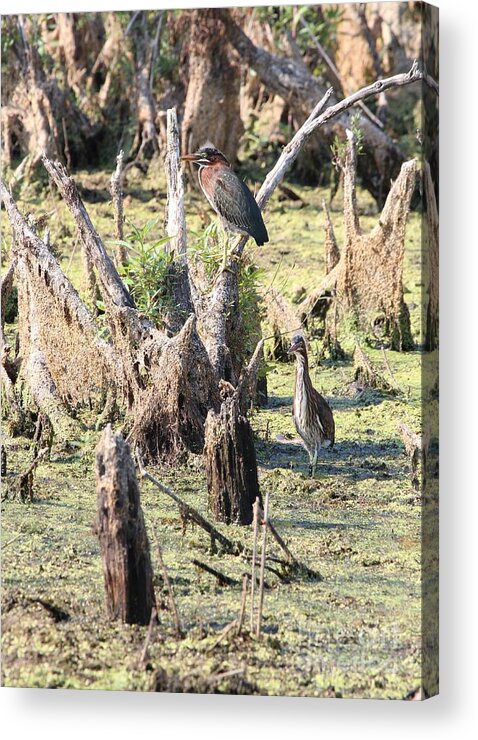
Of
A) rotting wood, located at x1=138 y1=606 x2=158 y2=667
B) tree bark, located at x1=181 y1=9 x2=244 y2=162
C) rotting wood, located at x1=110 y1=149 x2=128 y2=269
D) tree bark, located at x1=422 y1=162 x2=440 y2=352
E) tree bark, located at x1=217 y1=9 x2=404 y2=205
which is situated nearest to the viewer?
tree bark, located at x1=422 y1=162 x2=440 y2=352

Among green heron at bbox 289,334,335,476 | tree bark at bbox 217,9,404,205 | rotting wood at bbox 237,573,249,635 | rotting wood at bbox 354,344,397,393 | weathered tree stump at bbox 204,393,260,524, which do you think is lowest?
rotting wood at bbox 237,573,249,635

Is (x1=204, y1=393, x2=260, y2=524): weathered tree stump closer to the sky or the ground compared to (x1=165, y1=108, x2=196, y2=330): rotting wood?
closer to the ground

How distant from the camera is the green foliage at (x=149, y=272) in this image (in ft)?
16.9

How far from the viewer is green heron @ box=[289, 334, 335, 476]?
16.4ft

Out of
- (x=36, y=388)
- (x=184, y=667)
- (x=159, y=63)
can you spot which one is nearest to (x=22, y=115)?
(x=159, y=63)

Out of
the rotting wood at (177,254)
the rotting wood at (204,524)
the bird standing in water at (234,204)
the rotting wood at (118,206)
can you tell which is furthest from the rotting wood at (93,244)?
the rotting wood at (204,524)

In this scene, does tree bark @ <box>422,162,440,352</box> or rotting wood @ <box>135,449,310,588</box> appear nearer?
tree bark @ <box>422,162,440,352</box>

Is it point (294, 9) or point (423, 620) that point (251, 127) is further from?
point (423, 620)

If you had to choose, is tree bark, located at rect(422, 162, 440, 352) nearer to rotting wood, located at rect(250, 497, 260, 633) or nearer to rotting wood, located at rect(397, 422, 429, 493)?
rotting wood, located at rect(397, 422, 429, 493)

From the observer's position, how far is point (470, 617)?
477cm

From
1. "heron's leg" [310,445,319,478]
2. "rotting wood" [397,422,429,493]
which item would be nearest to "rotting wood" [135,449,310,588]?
"heron's leg" [310,445,319,478]

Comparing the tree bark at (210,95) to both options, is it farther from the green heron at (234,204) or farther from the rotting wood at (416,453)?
the rotting wood at (416,453)

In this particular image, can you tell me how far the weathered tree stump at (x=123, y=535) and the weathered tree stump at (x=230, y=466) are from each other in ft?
0.93

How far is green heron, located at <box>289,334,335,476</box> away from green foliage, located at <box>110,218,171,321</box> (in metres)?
0.50
